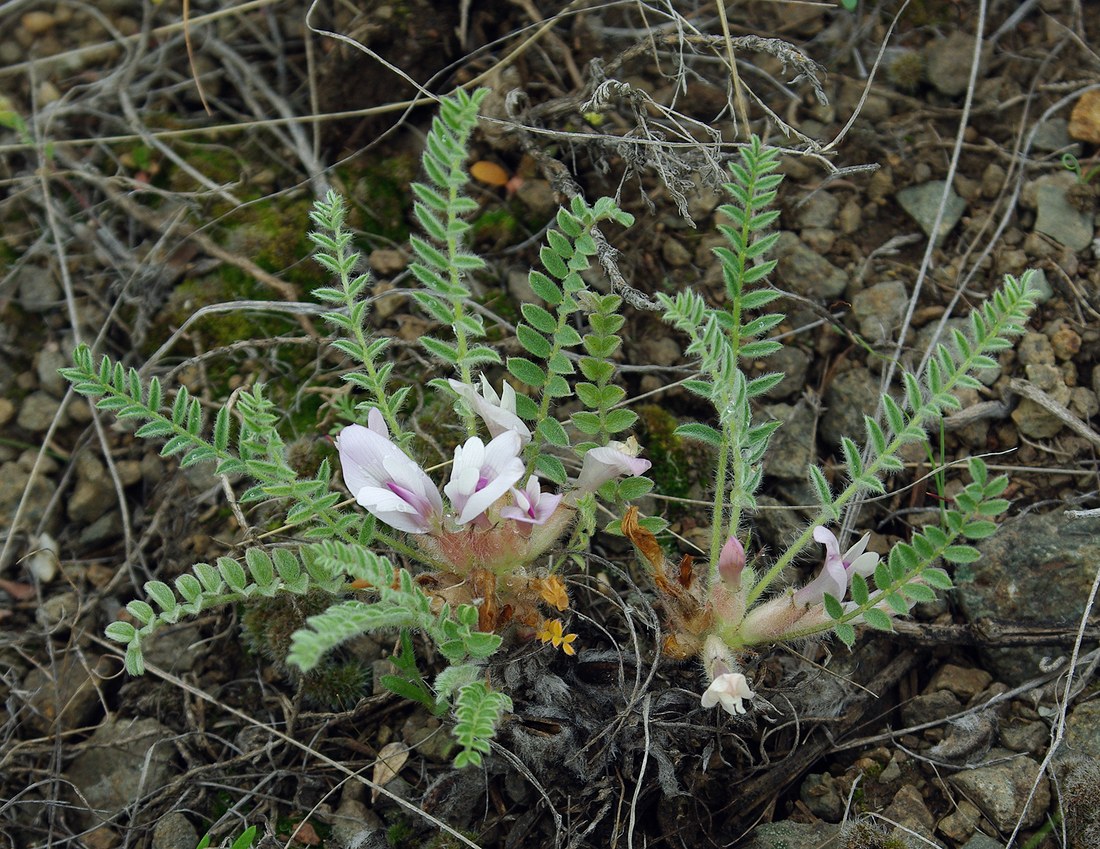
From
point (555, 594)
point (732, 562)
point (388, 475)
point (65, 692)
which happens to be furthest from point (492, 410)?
point (65, 692)

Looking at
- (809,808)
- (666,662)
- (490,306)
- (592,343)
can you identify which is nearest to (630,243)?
(490,306)

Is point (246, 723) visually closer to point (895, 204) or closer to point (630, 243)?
point (630, 243)

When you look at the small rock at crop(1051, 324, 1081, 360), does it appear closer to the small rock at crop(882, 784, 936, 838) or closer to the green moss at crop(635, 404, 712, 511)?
the green moss at crop(635, 404, 712, 511)

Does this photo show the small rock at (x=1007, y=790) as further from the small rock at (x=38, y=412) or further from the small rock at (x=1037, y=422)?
the small rock at (x=38, y=412)

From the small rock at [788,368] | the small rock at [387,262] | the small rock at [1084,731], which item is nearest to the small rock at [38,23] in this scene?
the small rock at [387,262]

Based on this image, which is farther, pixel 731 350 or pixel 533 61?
pixel 533 61

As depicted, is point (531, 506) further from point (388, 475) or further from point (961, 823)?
point (961, 823)
